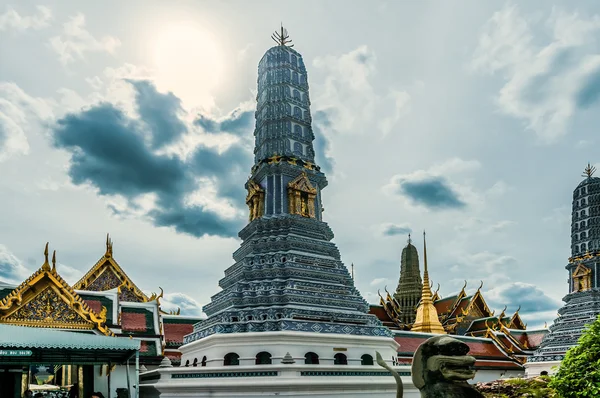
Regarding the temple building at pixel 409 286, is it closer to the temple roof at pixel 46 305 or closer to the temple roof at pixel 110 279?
the temple roof at pixel 110 279

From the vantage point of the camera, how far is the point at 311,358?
17766 millimetres

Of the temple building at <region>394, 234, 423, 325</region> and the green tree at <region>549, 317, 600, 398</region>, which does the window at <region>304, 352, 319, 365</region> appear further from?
the temple building at <region>394, 234, 423, 325</region>

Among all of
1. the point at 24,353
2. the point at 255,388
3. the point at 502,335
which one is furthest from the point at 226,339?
the point at 502,335

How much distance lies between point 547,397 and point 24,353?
484 inches

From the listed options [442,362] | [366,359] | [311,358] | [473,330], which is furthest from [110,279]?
[473,330]

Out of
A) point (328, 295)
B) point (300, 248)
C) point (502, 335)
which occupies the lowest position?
point (502, 335)

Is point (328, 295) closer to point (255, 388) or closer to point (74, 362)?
point (255, 388)

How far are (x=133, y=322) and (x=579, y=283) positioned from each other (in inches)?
1119

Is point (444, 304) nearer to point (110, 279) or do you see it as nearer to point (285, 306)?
point (110, 279)

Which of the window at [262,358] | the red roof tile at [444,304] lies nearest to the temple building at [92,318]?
the window at [262,358]

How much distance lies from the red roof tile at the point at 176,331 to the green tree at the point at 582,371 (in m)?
17.4

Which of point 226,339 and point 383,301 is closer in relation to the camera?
point 226,339

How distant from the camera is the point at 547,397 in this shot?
527 inches

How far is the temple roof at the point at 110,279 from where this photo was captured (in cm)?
2538
